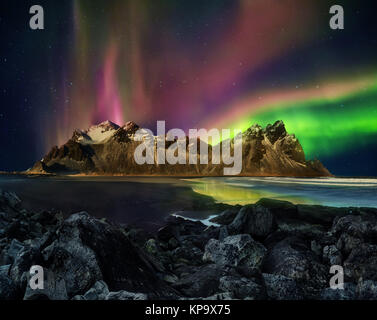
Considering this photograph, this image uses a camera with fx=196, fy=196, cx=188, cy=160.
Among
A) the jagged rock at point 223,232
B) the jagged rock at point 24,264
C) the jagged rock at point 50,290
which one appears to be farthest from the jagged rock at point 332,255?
the jagged rock at point 24,264

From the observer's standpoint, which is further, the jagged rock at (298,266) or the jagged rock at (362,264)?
the jagged rock at (362,264)

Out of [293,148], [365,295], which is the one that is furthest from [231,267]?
[293,148]

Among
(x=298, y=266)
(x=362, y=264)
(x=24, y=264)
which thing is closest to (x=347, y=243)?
(x=362, y=264)

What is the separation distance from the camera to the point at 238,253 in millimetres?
5535

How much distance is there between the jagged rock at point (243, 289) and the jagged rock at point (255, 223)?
3.22 m

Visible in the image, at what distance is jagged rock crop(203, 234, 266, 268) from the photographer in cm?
546

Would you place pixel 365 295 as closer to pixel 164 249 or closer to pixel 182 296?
pixel 182 296

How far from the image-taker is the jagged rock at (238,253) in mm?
5461

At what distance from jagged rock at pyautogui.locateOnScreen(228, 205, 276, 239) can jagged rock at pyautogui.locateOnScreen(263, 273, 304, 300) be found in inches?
109

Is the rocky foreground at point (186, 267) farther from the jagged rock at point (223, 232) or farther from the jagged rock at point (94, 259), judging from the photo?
the jagged rock at point (223, 232)

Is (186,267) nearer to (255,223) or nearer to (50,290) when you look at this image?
(255,223)

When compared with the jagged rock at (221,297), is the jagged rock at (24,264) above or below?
above

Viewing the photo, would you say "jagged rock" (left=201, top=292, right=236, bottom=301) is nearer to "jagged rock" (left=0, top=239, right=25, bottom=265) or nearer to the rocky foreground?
the rocky foreground

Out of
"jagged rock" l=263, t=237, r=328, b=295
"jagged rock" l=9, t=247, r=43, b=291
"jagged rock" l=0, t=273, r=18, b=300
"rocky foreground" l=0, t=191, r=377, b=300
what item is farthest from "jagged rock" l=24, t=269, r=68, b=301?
"jagged rock" l=263, t=237, r=328, b=295
